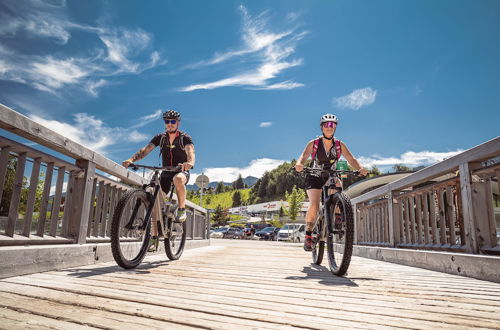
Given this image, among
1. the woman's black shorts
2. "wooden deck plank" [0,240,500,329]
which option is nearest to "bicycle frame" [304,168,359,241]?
the woman's black shorts

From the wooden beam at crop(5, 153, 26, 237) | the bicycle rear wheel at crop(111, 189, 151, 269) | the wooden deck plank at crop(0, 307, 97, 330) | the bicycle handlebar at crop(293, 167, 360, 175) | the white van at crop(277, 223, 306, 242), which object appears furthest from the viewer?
the white van at crop(277, 223, 306, 242)

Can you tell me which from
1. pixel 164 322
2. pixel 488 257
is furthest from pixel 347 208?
pixel 164 322

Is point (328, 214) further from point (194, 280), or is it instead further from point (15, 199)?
point (15, 199)

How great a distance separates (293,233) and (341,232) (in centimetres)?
2610

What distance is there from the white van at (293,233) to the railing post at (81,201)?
25473 millimetres

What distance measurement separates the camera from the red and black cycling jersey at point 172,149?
14.9 ft

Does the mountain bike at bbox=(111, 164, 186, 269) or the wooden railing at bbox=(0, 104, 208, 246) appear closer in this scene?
the wooden railing at bbox=(0, 104, 208, 246)

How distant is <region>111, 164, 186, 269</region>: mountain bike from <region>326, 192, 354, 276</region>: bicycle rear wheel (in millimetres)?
2084

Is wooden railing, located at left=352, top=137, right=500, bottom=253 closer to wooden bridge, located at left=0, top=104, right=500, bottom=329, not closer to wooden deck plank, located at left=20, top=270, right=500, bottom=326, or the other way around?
Result: wooden bridge, located at left=0, top=104, right=500, bottom=329

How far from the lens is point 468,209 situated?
353cm

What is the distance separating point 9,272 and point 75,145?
154 centimetres

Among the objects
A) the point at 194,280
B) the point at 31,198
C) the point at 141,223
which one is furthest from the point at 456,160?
the point at 31,198

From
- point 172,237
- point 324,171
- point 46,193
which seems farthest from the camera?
point 172,237

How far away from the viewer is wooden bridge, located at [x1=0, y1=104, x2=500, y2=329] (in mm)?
1649
